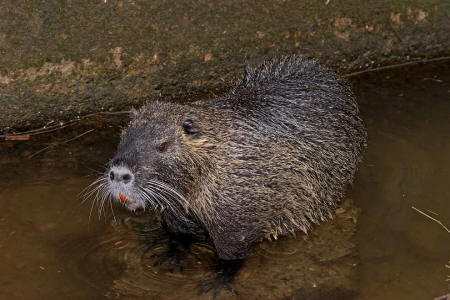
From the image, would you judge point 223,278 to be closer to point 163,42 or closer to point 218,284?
point 218,284

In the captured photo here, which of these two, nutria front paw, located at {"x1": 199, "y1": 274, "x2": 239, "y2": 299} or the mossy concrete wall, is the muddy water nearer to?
nutria front paw, located at {"x1": 199, "y1": 274, "x2": 239, "y2": 299}

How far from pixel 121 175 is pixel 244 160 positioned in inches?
27.8

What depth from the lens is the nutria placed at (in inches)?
139

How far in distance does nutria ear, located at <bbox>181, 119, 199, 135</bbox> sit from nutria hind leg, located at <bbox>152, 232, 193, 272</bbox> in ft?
2.51

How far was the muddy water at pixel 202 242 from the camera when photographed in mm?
3771

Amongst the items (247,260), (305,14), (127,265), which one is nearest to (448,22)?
(305,14)

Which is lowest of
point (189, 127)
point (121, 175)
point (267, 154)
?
point (267, 154)

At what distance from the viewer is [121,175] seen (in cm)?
340

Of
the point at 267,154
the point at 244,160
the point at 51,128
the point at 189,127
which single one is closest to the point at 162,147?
the point at 189,127

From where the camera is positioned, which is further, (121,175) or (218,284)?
(218,284)

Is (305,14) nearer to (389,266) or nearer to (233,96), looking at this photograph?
(233,96)

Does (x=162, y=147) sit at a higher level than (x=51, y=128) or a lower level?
higher

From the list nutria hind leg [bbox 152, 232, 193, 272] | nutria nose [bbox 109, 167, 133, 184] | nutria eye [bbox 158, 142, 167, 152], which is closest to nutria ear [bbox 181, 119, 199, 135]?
nutria eye [bbox 158, 142, 167, 152]

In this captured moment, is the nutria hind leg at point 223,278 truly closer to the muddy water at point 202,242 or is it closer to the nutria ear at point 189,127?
the muddy water at point 202,242
